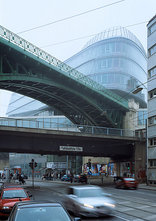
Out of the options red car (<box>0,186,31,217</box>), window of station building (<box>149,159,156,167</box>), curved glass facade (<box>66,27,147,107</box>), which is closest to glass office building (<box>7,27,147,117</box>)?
curved glass facade (<box>66,27,147,107</box>)

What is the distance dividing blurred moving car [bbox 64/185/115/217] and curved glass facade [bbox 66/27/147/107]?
80143 mm

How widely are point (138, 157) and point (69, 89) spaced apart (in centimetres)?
1804

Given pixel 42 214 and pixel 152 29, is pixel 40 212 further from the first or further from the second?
pixel 152 29

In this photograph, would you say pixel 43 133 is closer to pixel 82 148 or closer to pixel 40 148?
pixel 40 148

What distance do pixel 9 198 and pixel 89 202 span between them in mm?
3458

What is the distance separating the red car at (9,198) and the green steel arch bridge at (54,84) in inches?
1068

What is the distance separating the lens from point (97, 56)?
101375mm

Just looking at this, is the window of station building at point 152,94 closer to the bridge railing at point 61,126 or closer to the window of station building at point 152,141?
the window of station building at point 152,141

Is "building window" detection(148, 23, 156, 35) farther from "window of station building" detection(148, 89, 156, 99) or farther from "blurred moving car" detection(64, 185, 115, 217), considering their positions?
"blurred moving car" detection(64, 185, 115, 217)

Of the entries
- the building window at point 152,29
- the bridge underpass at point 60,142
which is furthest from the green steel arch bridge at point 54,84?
the building window at point 152,29

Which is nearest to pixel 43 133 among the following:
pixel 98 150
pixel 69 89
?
pixel 98 150

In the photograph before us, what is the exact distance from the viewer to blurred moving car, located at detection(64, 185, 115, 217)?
39.5 feet

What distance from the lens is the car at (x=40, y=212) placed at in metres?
6.38

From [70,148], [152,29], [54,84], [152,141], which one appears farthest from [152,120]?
[54,84]
